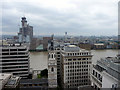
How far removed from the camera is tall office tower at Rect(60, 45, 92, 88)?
5355 millimetres

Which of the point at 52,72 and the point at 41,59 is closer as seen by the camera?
the point at 52,72

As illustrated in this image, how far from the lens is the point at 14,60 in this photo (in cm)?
606

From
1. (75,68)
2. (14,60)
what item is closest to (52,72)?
(75,68)

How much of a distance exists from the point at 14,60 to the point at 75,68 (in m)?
2.98

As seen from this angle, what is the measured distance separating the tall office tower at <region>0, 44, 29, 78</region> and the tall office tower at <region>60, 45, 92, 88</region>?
2.06 metres

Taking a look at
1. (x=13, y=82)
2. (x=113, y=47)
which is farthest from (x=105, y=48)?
(x=13, y=82)

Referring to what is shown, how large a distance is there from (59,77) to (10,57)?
2619mm

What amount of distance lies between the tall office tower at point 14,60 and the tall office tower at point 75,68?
206cm

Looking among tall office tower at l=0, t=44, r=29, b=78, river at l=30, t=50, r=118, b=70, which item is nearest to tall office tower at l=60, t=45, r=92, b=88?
tall office tower at l=0, t=44, r=29, b=78

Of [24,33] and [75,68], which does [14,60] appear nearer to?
[75,68]

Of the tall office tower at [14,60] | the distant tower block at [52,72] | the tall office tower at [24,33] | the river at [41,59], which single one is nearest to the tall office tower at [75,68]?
the distant tower block at [52,72]

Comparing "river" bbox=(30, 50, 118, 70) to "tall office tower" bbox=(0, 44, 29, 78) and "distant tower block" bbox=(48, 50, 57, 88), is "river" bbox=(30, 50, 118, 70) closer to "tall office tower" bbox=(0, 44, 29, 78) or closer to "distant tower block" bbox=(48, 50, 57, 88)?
"tall office tower" bbox=(0, 44, 29, 78)

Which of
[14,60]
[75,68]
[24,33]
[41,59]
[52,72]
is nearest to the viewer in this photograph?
[52,72]

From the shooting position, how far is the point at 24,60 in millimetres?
6172
